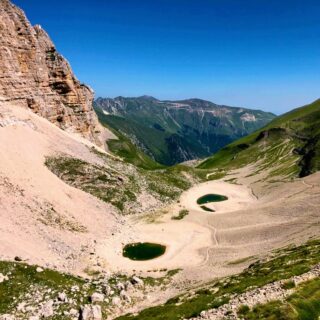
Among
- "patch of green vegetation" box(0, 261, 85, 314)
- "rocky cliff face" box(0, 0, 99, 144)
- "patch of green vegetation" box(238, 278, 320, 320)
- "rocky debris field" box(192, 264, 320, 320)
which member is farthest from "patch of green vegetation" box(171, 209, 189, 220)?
"patch of green vegetation" box(238, 278, 320, 320)

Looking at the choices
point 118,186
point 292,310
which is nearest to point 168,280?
point 292,310

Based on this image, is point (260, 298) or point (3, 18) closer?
point (260, 298)

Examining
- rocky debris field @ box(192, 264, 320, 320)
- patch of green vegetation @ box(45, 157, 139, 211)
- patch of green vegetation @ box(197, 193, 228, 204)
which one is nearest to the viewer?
rocky debris field @ box(192, 264, 320, 320)

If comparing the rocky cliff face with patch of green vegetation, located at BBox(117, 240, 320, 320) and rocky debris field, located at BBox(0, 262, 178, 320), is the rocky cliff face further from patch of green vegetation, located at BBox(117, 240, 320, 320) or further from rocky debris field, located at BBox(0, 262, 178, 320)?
patch of green vegetation, located at BBox(117, 240, 320, 320)

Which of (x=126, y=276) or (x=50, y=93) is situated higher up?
(x=50, y=93)

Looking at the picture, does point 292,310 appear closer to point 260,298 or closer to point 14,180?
point 260,298

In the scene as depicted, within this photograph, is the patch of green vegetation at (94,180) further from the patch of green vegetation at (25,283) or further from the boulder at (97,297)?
the boulder at (97,297)

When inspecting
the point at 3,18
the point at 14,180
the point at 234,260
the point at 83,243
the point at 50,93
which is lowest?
the point at 234,260
